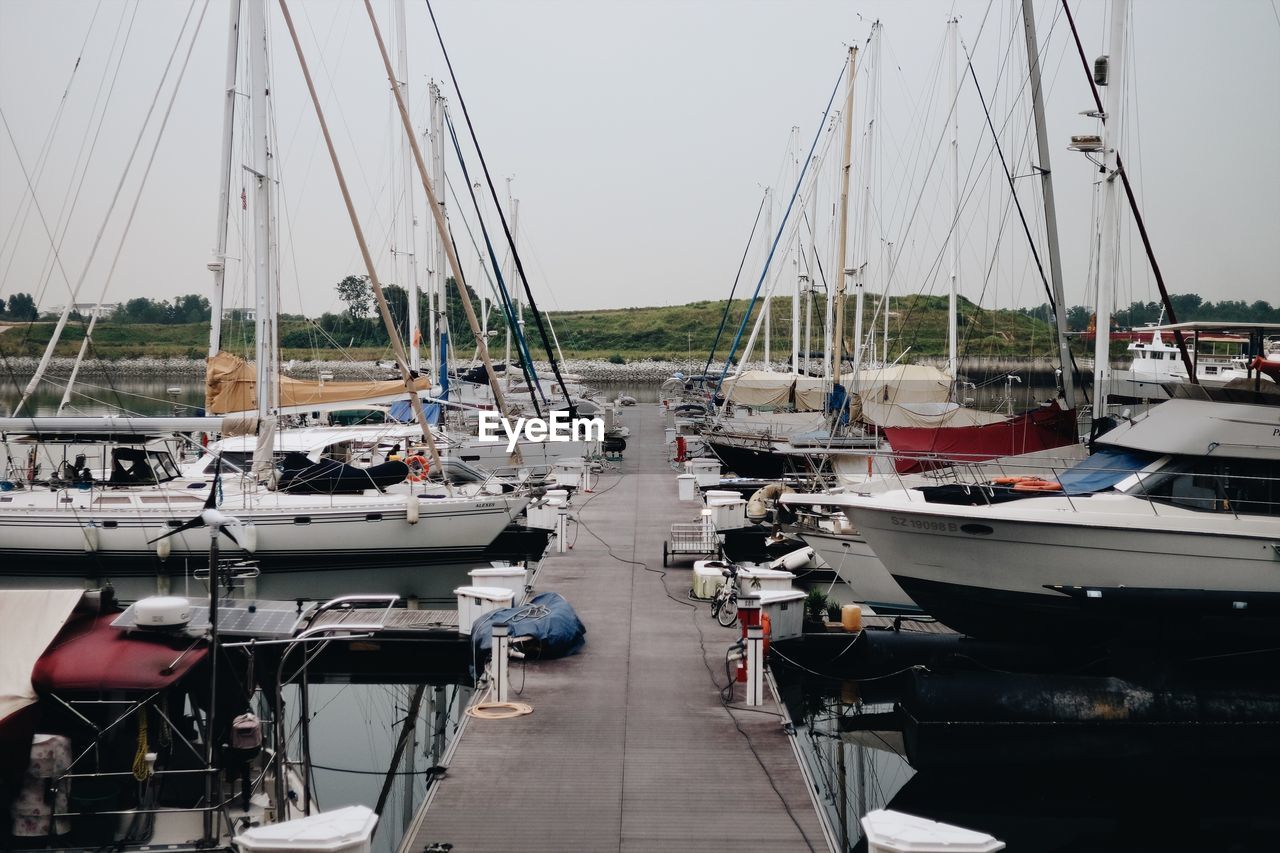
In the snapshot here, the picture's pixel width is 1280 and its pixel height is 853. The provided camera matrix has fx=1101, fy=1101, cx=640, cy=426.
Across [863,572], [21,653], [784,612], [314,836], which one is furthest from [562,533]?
[314,836]

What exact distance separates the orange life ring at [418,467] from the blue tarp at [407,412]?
630 cm

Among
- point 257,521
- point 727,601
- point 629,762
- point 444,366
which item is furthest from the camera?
point 444,366

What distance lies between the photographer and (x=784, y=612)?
14727 mm

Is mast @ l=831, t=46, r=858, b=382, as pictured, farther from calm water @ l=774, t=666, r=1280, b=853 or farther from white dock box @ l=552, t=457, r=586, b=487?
calm water @ l=774, t=666, r=1280, b=853

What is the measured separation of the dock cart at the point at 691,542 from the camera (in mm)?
19047

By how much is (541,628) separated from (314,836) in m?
6.37

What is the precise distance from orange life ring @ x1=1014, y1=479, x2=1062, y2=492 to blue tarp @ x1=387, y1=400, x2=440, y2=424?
2044 cm

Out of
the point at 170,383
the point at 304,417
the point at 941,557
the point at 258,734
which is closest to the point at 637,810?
the point at 258,734

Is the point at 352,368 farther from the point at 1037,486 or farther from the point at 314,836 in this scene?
the point at 314,836

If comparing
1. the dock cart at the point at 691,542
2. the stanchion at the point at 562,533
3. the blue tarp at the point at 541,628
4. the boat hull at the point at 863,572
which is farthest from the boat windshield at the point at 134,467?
the boat hull at the point at 863,572

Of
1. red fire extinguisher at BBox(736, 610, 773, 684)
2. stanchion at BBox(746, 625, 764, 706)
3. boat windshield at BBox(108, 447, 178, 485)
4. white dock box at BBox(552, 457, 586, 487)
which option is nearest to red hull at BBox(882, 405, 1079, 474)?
red fire extinguisher at BBox(736, 610, 773, 684)

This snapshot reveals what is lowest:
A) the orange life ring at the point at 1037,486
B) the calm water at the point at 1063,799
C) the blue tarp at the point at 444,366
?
the calm water at the point at 1063,799

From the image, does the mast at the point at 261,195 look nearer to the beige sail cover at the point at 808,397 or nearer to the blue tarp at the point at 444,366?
the blue tarp at the point at 444,366

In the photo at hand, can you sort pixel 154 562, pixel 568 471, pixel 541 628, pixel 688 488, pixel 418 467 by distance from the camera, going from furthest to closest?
pixel 568 471 → pixel 688 488 → pixel 418 467 → pixel 154 562 → pixel 541 628
